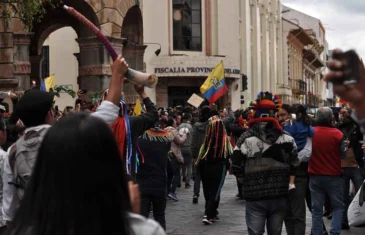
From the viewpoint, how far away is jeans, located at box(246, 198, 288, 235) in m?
7.36

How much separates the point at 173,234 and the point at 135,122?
451 centimetres

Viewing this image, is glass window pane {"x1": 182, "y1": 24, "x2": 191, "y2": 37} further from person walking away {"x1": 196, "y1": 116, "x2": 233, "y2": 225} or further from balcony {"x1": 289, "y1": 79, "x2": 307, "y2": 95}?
balcony {"x1": 289, "y1": 79, "x2": 307, "y2": 95}

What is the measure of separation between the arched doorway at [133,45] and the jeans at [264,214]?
942 centimetres

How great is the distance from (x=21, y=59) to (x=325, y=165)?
813cm

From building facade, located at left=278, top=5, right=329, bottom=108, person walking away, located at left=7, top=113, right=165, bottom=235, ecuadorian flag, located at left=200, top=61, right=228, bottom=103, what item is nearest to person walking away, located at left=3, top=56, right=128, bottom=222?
person walking away, located at left=7, top=113, right=165, bottom=235

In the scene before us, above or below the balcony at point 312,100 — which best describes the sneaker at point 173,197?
below

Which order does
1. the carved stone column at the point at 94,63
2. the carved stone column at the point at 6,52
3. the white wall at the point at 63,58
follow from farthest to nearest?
the white wall at the point at 63,58
the carved stone column at the point at 94,63
the carved stone column at the point at 6,52

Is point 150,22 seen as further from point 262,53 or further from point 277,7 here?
point 277,7

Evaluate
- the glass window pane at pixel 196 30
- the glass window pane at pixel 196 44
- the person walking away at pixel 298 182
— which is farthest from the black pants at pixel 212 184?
the glass window pane at pixel 196 30

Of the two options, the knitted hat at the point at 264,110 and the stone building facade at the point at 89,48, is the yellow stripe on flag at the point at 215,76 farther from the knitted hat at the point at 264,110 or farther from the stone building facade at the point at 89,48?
the knitted hat at the point at 264,110

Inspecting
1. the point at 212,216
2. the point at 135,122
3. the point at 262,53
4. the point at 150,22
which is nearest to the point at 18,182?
the point at 135,122

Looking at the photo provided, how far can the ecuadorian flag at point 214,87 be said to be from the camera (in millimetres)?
20312

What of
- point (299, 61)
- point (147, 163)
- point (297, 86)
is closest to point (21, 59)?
point (147, 163)

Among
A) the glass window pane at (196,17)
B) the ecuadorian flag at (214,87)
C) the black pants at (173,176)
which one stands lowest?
the black pants at (173,176)
